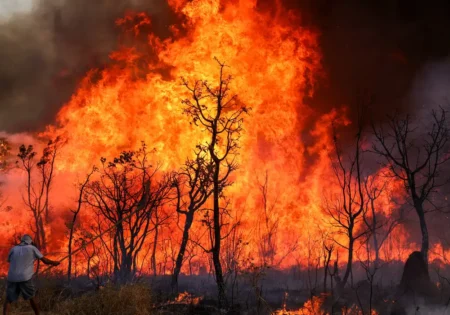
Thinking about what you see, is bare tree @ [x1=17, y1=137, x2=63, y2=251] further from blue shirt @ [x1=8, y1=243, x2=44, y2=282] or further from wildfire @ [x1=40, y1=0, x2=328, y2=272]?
blue shirt @ [x1=8, y1=243, x2=44, y2=282]

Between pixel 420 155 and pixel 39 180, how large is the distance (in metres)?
44.7

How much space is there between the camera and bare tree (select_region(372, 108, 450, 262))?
23.8 metres

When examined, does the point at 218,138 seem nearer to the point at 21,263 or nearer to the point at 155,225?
the point at 155,225

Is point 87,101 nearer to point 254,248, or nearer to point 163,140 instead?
point 163,140

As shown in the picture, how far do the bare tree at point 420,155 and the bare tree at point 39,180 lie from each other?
3569 cm

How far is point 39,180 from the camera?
45.9 m

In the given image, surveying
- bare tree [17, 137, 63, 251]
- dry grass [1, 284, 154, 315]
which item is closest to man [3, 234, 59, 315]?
dry grass [1, 284, 154, 315]

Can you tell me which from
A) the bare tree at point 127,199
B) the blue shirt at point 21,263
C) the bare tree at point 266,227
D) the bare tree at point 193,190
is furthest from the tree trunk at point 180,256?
the blue shirt at point 21,263

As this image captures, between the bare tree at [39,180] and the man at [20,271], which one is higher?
the bare tree at [39,180]

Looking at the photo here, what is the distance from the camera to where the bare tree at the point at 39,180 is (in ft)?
139

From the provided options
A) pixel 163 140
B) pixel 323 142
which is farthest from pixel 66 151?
pixel 323 142

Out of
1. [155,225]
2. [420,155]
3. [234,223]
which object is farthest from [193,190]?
[420,155]

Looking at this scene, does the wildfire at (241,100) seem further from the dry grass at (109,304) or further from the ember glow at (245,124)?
the dry grass at (109,304)

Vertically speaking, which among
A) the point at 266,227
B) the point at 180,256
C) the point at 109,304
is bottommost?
the point at 109,304
